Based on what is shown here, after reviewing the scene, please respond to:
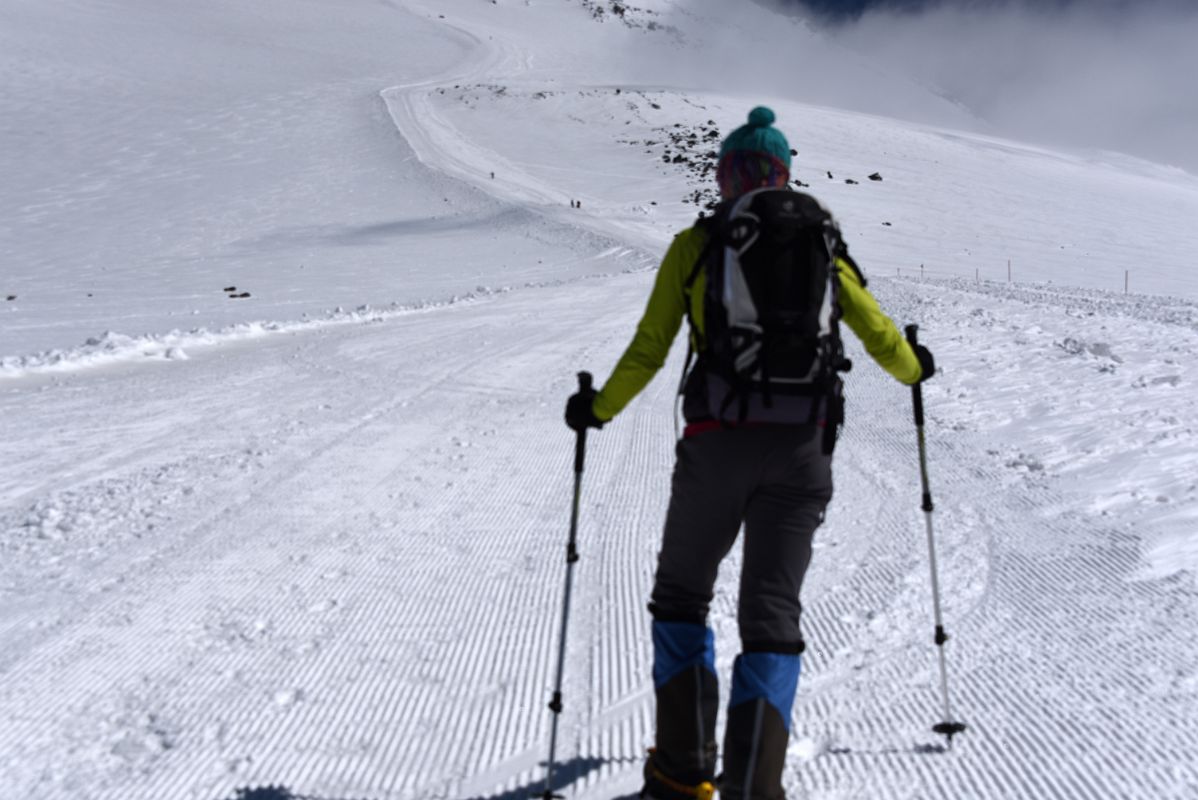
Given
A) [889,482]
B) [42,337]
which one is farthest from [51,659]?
[42,337]

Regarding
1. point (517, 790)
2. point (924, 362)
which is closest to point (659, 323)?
point (924, 362)

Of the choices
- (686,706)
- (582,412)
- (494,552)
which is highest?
(582,412)

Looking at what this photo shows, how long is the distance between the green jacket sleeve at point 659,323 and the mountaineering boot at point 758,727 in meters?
0.81

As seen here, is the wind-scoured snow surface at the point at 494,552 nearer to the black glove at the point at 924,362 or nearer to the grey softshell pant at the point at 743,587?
the grey softshell pant at the point at 743,587

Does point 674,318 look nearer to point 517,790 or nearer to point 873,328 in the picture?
point 873,328

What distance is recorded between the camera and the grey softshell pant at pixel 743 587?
2479 millimetres

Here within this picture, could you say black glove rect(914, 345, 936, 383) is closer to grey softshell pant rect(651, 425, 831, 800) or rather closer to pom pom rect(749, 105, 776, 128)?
grey softshell pant rect(651, 425, 831, 800)

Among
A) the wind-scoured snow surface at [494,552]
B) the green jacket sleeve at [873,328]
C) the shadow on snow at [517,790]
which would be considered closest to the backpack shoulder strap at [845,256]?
the green jacket sleeve at [873,328]

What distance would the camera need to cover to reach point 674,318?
264 centimetres

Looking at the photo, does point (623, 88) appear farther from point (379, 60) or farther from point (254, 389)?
→ point (254, 389)

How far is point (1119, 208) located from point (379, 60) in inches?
2050

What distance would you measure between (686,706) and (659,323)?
108 cm

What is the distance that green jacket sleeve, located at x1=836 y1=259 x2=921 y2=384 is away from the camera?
2635 millimetres

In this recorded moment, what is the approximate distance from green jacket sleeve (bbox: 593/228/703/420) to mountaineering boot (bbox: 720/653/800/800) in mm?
807
